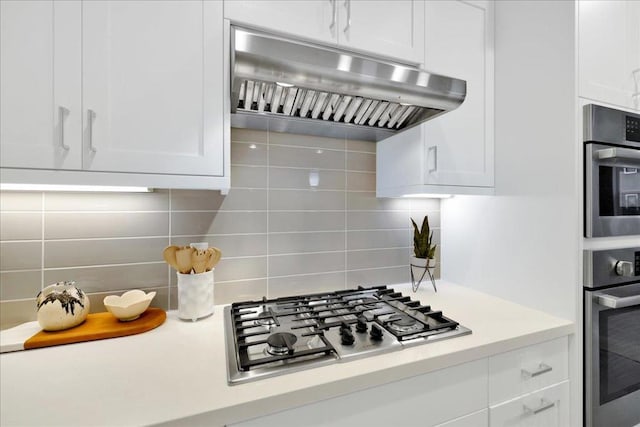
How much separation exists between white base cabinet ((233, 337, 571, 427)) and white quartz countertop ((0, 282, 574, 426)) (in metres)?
0.04

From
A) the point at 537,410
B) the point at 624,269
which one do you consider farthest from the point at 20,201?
the point at 624,269

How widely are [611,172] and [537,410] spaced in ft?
2.92

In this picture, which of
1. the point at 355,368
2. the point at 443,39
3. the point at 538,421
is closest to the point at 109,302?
the point at 355,368

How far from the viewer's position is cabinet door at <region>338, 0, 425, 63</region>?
1.06 meters

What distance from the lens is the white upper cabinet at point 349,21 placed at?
3.15 ft

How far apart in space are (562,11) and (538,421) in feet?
4.82

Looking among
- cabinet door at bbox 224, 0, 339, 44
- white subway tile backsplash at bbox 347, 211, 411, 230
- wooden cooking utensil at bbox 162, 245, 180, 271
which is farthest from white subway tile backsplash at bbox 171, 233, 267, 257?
cabinet door at bbox 224, 0, 339, 44

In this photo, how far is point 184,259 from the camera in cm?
106

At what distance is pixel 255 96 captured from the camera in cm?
101

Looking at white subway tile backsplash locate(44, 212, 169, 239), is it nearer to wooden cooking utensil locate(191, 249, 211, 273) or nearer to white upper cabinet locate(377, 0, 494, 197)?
wooden cooking utensil locate(191, 249, 211, 273)

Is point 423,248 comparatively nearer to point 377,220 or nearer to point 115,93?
point 377,220

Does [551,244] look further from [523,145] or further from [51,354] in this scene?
[51,354]

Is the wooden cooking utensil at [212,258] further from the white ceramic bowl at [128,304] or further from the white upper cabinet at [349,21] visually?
the white upper cabinet at [349,21]

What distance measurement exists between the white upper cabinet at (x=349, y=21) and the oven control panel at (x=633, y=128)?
2.71 ft
